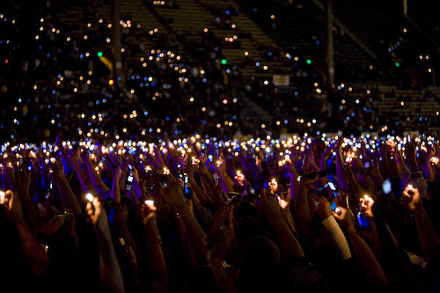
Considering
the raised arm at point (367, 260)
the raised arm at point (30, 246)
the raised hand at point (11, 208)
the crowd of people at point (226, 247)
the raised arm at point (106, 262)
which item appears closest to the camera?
the raised arm at point (106, 262)

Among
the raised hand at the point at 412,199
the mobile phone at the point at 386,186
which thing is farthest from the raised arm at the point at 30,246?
the raised hand at the point at 412,199

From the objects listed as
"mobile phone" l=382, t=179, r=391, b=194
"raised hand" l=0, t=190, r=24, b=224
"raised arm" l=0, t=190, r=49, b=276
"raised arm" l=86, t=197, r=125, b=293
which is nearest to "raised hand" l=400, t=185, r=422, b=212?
"mobile phone" l=382, t=179, r=391, b=194

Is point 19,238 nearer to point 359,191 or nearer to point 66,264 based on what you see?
point 66,264

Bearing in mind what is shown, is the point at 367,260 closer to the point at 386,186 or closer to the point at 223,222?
the point at 386,186

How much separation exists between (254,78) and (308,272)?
23487mm

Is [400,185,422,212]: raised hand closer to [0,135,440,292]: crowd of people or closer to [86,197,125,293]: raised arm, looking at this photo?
[0,135,440,292]: crowd of people

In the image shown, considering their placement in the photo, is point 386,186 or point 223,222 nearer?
point 386,186

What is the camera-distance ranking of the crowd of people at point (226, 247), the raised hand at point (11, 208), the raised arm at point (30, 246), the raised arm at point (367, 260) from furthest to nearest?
1. the raised hand at point (11, 208)
2. the raised arm at point (30, 246)
3. the raised arm at point (367, 260)
4. the crowd of people at point (226, 247)

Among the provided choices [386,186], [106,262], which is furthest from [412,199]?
[106,262]

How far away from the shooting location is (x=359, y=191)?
5645mm

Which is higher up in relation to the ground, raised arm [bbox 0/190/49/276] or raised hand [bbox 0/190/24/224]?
raised hand [bbox 0/190/24/224]

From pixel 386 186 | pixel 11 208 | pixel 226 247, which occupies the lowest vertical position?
pixel 226 247

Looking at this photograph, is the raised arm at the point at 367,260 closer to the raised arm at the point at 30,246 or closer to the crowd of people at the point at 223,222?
the crowd of people at the point at 223,222

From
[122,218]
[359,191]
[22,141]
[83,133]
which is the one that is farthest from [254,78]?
[122,218]
